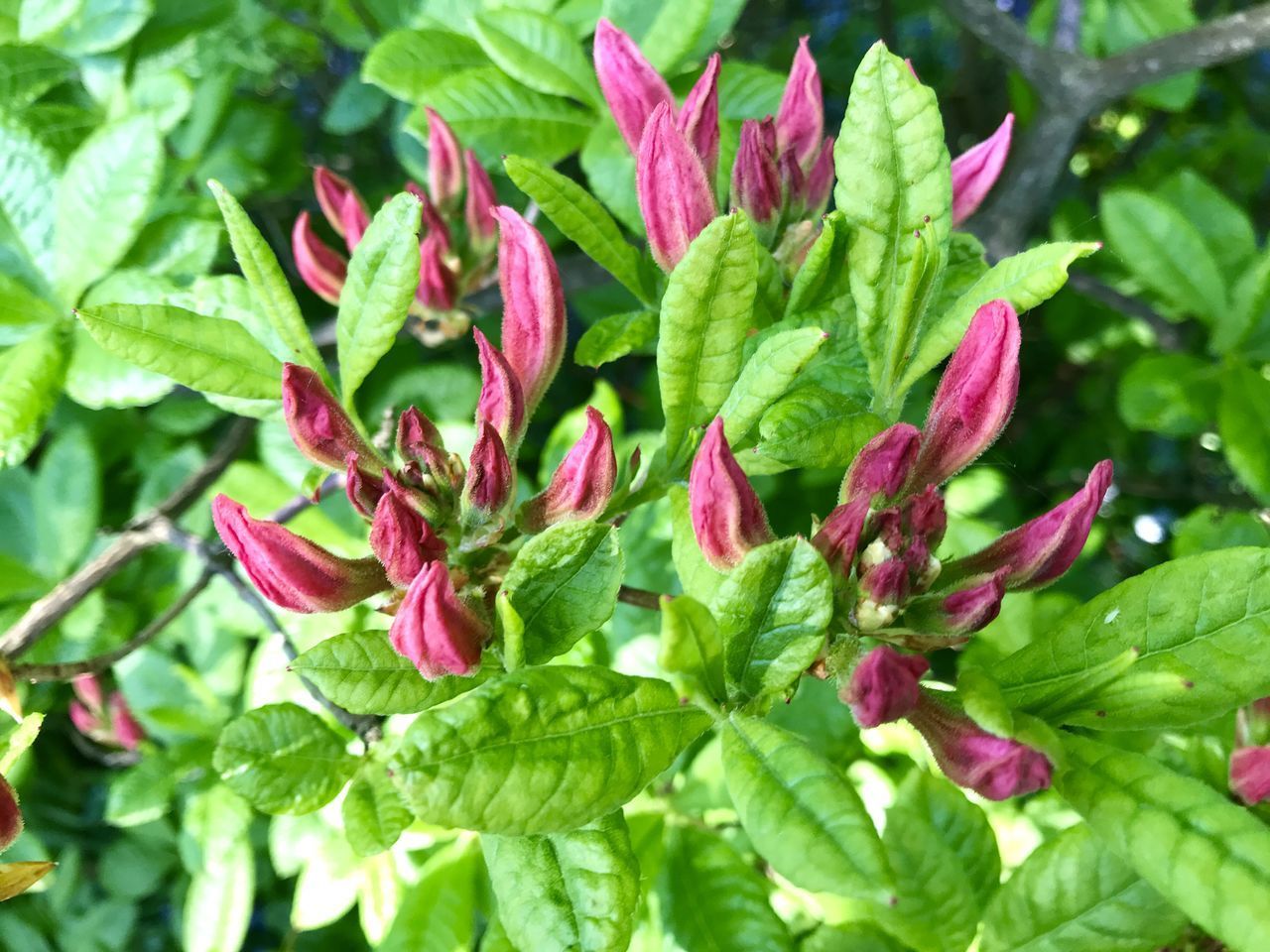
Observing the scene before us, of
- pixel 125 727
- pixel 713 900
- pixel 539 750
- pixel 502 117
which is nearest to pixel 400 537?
pixel 539 750

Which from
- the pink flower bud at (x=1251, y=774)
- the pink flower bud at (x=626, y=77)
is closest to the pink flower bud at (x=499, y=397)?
the pink flower bud at (x=626, y=77)

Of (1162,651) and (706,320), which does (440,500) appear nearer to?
(706,320)

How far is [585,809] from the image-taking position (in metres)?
0.71

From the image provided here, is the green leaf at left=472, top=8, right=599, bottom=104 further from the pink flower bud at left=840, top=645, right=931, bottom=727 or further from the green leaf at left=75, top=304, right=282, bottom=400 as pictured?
the pink flower bud at left=840, top=645, right=931, bottom=727

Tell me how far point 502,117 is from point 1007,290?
2.86 feet

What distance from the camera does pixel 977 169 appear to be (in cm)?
109

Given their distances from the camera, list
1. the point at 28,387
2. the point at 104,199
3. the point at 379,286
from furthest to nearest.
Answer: the point at 104,199, the point at 28,387, the point at 379,286

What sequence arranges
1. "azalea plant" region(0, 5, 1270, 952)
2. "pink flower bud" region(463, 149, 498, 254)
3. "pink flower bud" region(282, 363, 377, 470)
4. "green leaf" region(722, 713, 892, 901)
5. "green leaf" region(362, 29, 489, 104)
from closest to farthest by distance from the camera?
"green leaf" region(722, 713, 892, 901) → "azalea plant" region(0, 5, 1270, 952) → "pink flower bud" region(282, 363, 377, 470) → "pink flower bud" region(463, 149, 498, 254) → "green leaf" region(362, 29, 489, 104)

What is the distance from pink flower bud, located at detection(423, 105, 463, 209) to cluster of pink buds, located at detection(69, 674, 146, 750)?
124cm

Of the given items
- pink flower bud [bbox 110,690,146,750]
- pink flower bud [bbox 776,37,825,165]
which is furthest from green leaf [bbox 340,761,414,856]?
pink flower bud [bbox 110,690,146,750]

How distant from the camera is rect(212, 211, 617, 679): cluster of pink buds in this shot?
0.85m

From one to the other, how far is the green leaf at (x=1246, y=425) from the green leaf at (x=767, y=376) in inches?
45.5

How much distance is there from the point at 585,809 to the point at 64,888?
87.4 inches

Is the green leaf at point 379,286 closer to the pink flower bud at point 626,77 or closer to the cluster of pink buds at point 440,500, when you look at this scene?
the cluster of pink buds at point 440,500
